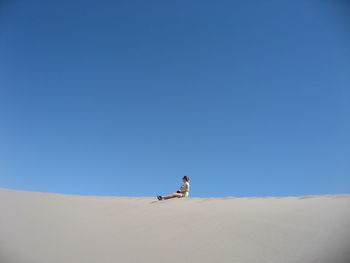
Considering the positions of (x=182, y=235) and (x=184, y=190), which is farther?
(x=184, y=190)

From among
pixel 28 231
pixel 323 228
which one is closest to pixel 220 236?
pixel 323 228

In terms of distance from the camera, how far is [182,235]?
261 centimetres

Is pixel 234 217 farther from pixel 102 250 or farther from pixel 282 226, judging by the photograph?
pixel 102 250

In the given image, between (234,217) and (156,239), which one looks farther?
(234,217)

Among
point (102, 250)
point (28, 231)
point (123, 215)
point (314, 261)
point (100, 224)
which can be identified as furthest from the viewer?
point (123, 215)

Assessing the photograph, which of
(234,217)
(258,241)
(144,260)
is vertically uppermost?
(234,217)

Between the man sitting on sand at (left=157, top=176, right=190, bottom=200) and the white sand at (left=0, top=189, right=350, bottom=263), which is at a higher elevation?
the man sitting on sand at (left=157, top=176, right=190, bottom=200)

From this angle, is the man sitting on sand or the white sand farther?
the man sitting on sand

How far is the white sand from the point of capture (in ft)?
6.81

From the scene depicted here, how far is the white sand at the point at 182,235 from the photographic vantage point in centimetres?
208

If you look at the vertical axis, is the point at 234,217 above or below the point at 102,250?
above

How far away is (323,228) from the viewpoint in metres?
2.50

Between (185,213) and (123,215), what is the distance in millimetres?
1029

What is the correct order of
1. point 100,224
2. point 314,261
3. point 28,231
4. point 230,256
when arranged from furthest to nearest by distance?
1. point 100,224
2. point 28,231
3. point 230,256
4. point 314,261
